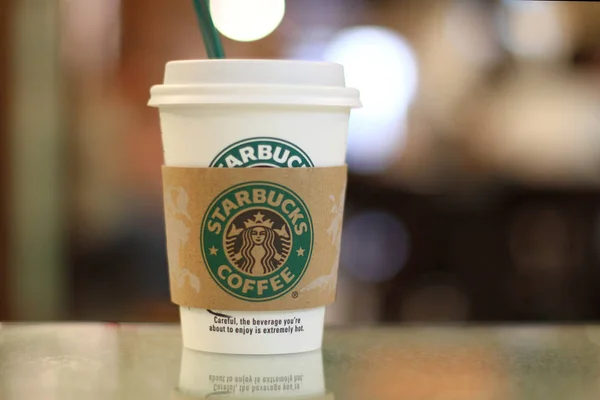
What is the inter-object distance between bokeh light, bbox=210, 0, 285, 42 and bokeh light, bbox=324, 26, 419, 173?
1.29 meters

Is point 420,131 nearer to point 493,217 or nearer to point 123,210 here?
point 493,217

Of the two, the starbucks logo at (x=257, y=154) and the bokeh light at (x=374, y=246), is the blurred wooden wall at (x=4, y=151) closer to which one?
the bokeh light at (x=374, y=246)

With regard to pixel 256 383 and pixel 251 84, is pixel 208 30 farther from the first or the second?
pixel 256 383

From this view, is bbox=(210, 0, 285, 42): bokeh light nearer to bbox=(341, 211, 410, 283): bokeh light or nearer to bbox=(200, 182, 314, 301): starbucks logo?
bbox=(200, 182, 314, 301): starbucks logo

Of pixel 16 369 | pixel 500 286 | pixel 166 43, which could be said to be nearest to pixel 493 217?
pixel 500 286

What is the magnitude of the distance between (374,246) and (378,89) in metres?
0.37

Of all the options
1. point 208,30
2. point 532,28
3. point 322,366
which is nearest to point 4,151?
point 532,28

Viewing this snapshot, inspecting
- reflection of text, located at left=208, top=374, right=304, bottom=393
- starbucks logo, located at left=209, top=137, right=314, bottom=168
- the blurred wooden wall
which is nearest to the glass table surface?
reflection of text, located at left=208, top=374, right=304, bottom=393

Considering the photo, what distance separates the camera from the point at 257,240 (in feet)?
2.44

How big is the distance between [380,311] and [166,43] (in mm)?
803

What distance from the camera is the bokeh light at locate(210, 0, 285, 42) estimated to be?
0.91 meters

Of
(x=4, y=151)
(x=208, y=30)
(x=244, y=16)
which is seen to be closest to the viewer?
(x=208, y=30)

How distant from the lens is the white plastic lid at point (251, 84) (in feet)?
2.45

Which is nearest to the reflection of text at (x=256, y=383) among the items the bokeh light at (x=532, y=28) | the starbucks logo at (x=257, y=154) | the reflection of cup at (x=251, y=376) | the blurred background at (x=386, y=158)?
the reflection of cup at (x=251, y=376)
